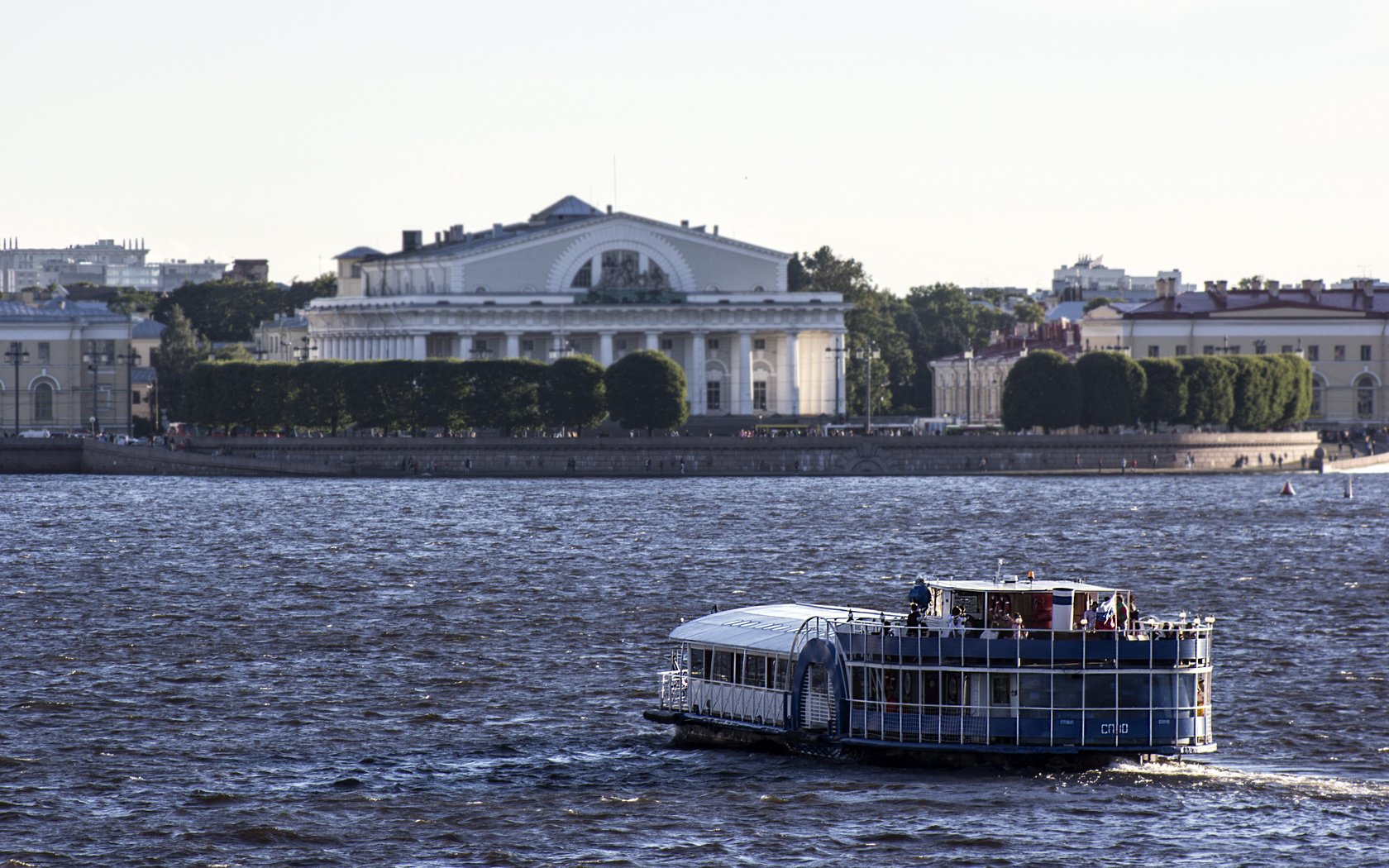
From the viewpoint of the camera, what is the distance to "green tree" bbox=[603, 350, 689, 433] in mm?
105688

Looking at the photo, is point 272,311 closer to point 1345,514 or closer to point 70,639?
point 1345,514

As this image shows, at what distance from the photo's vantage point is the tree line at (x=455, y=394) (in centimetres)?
10569

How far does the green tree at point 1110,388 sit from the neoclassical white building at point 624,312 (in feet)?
63.0

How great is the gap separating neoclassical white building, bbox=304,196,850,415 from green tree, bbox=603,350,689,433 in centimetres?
1477

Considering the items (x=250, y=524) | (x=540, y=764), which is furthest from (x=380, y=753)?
(x=250, y=524)

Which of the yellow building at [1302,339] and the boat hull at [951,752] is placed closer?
the boat hull at [951,752]

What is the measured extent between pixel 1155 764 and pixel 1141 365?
8366 cm

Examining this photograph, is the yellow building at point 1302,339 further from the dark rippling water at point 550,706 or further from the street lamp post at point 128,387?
the dark rippling water at point 550,706

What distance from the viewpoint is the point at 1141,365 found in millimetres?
110062

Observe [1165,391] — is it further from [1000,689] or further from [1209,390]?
[1000,689]

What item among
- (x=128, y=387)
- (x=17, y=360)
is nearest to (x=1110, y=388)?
(x=128, y=387)

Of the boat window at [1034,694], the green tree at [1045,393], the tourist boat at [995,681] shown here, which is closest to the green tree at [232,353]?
the green tree at [1045,393]

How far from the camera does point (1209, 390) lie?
10919 centimetres

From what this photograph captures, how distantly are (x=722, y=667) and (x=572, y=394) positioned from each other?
77063 mm
